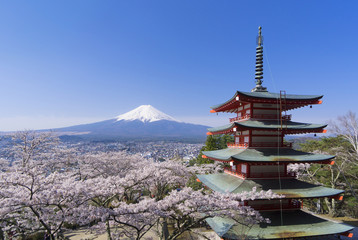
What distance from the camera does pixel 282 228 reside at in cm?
915

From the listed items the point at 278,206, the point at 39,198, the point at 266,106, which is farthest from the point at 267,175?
the point at 39,198

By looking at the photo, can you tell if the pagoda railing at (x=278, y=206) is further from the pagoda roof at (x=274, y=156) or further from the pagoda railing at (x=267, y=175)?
the pagoda roof at (x=274, y=156)

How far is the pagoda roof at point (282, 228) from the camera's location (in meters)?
8.77

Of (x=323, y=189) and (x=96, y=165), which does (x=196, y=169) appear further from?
(x=323, y=189)

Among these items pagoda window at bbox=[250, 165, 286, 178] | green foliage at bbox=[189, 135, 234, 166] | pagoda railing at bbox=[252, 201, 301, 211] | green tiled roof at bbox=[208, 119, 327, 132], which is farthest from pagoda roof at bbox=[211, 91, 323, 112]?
green foliage at bbox=[189, 135, 234, 166]

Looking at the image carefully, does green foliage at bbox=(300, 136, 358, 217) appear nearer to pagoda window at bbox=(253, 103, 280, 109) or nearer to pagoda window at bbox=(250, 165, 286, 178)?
pagoda window at bbox=(250, 165, 286, 178)

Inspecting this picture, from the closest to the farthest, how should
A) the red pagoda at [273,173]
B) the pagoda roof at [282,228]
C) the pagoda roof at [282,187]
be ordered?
1. the pagoda roof at [282,228]
2. the red pagoda at [273,173]
3. the pagoda roof at [282,187]

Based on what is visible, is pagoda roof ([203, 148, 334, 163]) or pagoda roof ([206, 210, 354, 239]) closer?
pagoda roof ([206, 210, 354, 239])

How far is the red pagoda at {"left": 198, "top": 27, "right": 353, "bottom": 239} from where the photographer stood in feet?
30.1

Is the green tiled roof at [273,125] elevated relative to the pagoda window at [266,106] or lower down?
lower down

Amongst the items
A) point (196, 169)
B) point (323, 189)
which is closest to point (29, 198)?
point (323, 189)

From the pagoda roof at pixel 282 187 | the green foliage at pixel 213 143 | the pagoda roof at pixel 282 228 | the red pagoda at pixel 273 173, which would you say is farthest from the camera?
the green foliage at pixel 213 143

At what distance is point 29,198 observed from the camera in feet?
22.5

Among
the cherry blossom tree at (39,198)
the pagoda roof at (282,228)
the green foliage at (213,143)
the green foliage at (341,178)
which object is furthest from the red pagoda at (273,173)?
the green foliage at (213,143)
